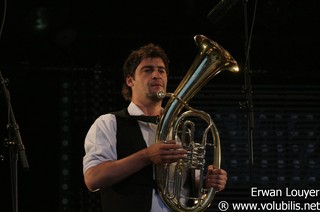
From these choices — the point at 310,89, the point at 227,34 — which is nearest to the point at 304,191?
the point at 310,89

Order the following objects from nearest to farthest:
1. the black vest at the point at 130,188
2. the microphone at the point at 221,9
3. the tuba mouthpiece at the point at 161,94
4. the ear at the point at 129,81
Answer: the black vest at the point at 130,188
the tuba mouthpiece at the point at 161,94
the microphone at the point at 221,9
the ear at the point at 129,81

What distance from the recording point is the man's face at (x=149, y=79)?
390 centimetres

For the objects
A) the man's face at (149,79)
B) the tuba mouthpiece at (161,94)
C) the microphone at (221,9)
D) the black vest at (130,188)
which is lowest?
the black vest at (130,188)

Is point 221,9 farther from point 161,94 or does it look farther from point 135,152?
point 135,152

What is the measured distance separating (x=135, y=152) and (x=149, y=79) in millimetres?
449

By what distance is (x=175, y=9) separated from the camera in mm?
5844

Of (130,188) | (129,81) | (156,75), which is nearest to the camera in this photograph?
(130,188)

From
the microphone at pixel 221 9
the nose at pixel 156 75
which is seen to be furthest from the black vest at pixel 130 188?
the microphone at pixel 221 9

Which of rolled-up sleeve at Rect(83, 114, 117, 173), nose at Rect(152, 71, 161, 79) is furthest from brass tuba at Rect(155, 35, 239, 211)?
rolled-up sleeve at Rect(83, 114, 117, 173)

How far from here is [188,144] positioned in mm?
3807

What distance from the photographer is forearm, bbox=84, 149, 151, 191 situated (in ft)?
11.7

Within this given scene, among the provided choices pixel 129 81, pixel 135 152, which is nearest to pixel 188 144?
pixel 135 152

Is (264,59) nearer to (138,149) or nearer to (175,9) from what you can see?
(175,9)

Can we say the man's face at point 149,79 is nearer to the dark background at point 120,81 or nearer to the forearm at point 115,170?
the forearm at point 115,170
